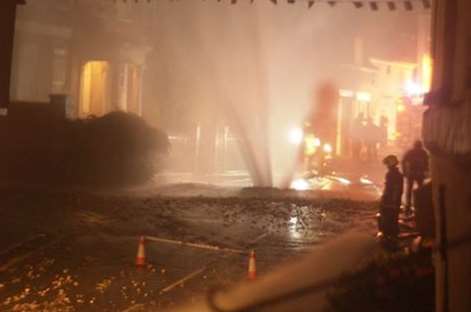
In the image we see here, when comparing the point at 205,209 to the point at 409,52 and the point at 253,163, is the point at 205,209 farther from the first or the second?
the point at 409,52

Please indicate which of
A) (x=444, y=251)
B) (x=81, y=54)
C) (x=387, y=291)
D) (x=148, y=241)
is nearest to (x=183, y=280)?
(x=148, y=241)

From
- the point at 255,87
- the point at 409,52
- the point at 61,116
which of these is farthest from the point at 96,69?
the point at 409,52

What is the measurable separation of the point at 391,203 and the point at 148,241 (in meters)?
4.83

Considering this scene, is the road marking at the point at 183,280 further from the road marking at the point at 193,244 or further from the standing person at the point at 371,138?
the standing person at the point at 371,138

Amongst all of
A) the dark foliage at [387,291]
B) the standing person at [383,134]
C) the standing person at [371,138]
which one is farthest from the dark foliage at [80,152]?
the standing person at [383,134]

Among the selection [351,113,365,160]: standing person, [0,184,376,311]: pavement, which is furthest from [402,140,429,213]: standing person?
[351,113,365,160]: standing person

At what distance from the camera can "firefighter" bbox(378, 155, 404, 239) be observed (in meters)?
10.4

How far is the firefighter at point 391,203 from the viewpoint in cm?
1039

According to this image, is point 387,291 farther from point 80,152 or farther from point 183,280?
point 80,152

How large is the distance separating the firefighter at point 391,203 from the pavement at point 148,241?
67.7 inches

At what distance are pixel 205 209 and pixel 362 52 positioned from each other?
33499 mm

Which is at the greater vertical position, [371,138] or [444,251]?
[371,138]

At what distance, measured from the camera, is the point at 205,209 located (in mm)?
Answer: 16078

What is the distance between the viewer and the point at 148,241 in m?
11.8
